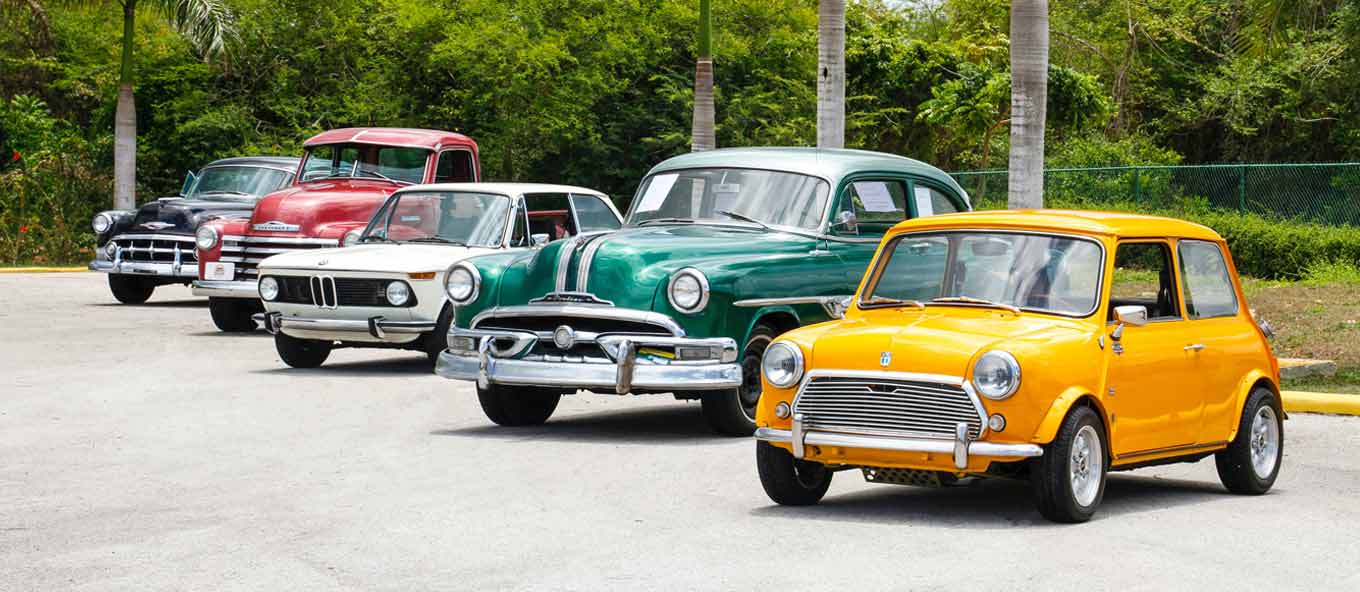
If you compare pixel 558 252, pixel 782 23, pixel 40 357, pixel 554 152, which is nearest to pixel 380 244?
pixel 40 357

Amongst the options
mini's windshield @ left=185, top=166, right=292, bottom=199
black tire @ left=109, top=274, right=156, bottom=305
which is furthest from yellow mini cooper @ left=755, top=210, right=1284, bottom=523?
black tire @ left=109, top=274, right=156, bottom=305

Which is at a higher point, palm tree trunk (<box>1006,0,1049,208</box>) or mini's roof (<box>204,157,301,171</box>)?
palm tree trunk (<box>1006,0,1049,208</box>)

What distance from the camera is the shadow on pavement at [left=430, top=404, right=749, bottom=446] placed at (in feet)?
42.0

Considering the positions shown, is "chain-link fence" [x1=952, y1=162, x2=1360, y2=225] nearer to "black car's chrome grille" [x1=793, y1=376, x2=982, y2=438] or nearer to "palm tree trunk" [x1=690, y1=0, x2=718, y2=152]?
"palm tree trunk" [x1=690, y1=0, x2=718, y2=152]

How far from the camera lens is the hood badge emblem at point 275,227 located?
2083 centimetres

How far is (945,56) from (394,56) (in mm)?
12824

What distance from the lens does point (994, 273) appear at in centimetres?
985

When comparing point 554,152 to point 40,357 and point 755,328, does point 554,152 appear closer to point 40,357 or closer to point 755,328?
point 40,357

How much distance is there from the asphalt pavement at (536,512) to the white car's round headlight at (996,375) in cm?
68

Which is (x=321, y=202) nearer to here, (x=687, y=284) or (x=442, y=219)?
(x=442, y=219)

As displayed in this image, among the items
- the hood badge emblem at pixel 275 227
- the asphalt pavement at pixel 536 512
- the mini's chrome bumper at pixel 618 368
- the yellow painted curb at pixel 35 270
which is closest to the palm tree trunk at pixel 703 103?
the hood badge emblem at pixel 275 227

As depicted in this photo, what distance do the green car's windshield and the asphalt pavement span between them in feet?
8.39

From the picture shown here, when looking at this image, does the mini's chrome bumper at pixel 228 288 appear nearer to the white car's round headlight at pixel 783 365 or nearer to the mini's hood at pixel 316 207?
the mini's hood at pixel 316 207

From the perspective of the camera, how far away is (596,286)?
1251 cm
